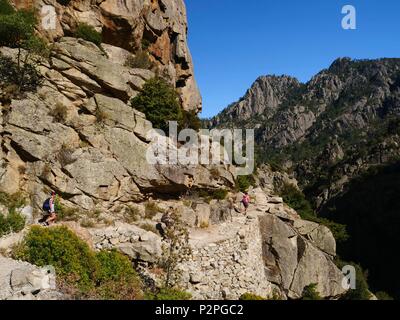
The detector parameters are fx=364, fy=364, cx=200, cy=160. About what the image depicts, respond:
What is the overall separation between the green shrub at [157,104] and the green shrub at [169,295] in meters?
12.4

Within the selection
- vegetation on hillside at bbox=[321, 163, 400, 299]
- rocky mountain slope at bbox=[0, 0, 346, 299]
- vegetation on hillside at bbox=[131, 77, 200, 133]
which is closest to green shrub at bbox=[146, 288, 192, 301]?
rocky mountain slope at bbox=[0, 0, 346, 299]

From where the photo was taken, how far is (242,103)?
190875mm

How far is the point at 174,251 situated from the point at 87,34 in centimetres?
1699

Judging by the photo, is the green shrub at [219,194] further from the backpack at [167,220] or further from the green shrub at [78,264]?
the green shrub at [78,264]

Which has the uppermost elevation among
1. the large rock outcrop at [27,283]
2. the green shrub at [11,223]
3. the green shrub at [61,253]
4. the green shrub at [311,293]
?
the green shrub at [11,223]

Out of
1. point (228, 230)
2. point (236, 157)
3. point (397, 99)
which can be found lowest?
point (228, 230)

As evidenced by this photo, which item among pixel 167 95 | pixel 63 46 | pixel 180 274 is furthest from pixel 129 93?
pixel 180 274

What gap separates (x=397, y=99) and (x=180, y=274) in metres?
153

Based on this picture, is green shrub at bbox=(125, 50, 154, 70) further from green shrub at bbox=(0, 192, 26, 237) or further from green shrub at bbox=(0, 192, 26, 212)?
green shrub at bbox=(0, 192, 26, 237)

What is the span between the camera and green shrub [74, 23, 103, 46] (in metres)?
25.4

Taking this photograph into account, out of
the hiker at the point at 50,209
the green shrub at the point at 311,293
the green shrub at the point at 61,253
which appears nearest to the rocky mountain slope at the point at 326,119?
the green shrub at the point at 311,293

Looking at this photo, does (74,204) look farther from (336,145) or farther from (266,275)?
(336,145)

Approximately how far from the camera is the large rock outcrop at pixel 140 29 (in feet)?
83.7

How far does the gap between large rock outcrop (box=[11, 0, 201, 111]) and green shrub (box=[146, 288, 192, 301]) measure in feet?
44.8
